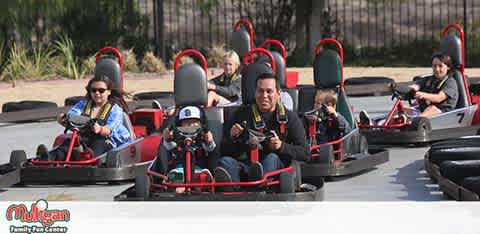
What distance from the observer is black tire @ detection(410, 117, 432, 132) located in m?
11.3

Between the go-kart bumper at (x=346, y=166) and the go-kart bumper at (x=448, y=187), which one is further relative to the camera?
the go-kart bumper at (x=346, y=166)

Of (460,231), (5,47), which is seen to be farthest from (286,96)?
(5,47)

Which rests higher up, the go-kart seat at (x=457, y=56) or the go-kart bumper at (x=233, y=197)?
the go-kart seat at (x=457, y=56)

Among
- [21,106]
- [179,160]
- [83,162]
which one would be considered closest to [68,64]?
[21,106]

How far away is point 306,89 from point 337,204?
7.52 ft

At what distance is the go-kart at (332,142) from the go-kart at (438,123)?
0.92 m

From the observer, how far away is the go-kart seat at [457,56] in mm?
11719

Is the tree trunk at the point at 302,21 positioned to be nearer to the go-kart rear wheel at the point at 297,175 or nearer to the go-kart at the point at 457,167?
the go-kart at the point at 457,167

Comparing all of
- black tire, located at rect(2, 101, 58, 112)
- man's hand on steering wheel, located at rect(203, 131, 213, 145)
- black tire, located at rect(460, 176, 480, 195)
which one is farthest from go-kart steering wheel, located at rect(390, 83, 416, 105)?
black tire, located at rect(2, 101, 58, 112)

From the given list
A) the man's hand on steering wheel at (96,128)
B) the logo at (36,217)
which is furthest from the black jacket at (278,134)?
the man's hand on steering wheel at (96,128)

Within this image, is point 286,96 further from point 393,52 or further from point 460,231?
point 393,52

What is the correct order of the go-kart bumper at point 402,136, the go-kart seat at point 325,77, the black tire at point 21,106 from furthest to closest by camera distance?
the black tire at point 21,106 → the go-kart bumper at point 402,136 → the go-kart seat at point 325,77

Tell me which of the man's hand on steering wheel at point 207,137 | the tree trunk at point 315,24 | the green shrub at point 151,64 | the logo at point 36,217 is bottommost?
the logo at point 36,217

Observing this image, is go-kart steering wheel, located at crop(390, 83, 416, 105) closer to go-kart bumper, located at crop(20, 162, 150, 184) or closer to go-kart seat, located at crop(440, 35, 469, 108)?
go-kart seat, located at crop(440, 35, 469, 108)
